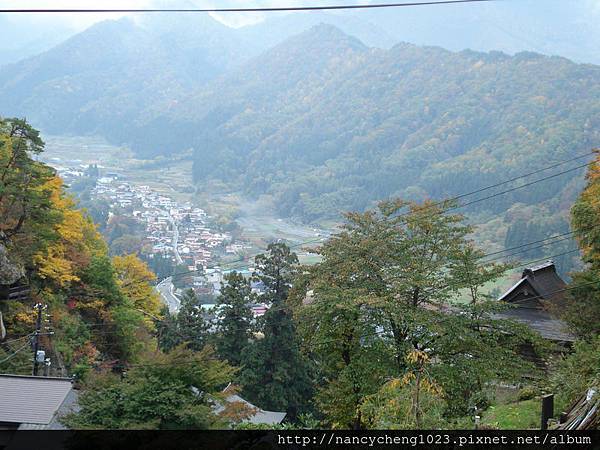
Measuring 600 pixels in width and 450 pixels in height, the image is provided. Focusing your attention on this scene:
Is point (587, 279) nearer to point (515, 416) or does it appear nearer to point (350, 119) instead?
point (515, 416)

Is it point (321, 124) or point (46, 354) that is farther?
point (321, 124)

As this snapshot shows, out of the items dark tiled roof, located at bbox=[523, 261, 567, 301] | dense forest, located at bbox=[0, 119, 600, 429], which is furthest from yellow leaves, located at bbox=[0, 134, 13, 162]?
dark tiled roof, located at bbox=[523, 261, 567, 301]

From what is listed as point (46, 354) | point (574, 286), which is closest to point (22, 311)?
point (46, 354)

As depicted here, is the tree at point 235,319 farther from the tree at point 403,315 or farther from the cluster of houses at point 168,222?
the cluster of houses at point 168,222

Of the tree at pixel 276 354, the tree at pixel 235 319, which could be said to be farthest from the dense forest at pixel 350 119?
the tree at pixel 235 319

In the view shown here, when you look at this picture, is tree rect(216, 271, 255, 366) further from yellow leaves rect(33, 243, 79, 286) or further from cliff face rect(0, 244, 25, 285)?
cliff face rect(0, 244, 25, 285)

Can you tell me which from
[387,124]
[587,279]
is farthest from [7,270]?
[387,124]

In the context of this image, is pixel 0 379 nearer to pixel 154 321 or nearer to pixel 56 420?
pixel 56 420
